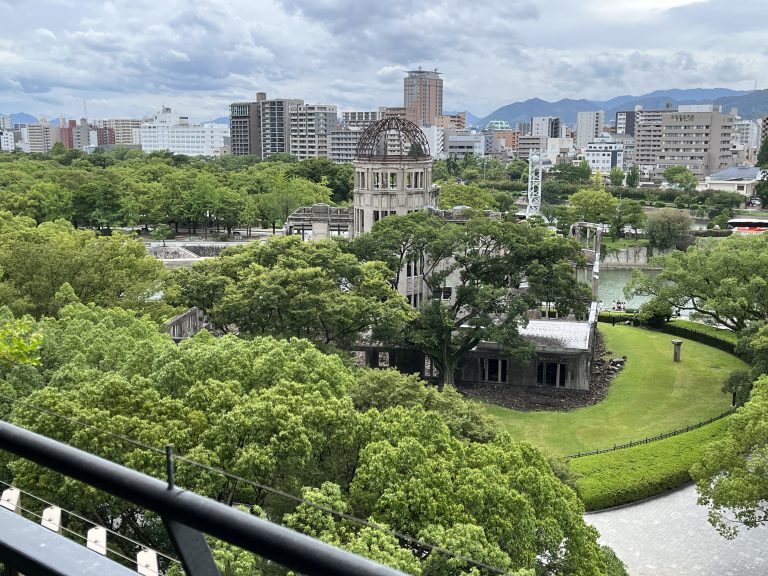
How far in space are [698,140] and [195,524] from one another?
125412 millimetres

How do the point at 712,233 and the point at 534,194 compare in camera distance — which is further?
the point at 534,194

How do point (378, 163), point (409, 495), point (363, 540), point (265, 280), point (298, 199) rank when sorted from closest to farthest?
point (363, 540), point (409, 495), point (265, 280), point (378, 163), point (298, 199)

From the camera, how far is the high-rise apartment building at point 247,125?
494 feet

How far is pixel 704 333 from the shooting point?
38656 mm

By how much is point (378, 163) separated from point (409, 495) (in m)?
27.9

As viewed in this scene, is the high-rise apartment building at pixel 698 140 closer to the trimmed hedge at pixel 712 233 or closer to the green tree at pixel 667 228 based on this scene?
the trimmed hedge at pixel 712 233

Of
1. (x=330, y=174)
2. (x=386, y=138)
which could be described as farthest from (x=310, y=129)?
(x=386, y=138)

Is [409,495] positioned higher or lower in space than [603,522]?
higher

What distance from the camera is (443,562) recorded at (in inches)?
447

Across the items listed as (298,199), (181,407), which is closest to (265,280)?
(181,407)

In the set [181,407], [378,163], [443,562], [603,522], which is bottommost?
[603,522]

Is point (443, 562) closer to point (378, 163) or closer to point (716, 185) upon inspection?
point (378, 163)

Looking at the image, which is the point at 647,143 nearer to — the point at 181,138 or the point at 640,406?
the point at 181,138

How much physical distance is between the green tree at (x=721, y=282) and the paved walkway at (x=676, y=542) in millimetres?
10323
